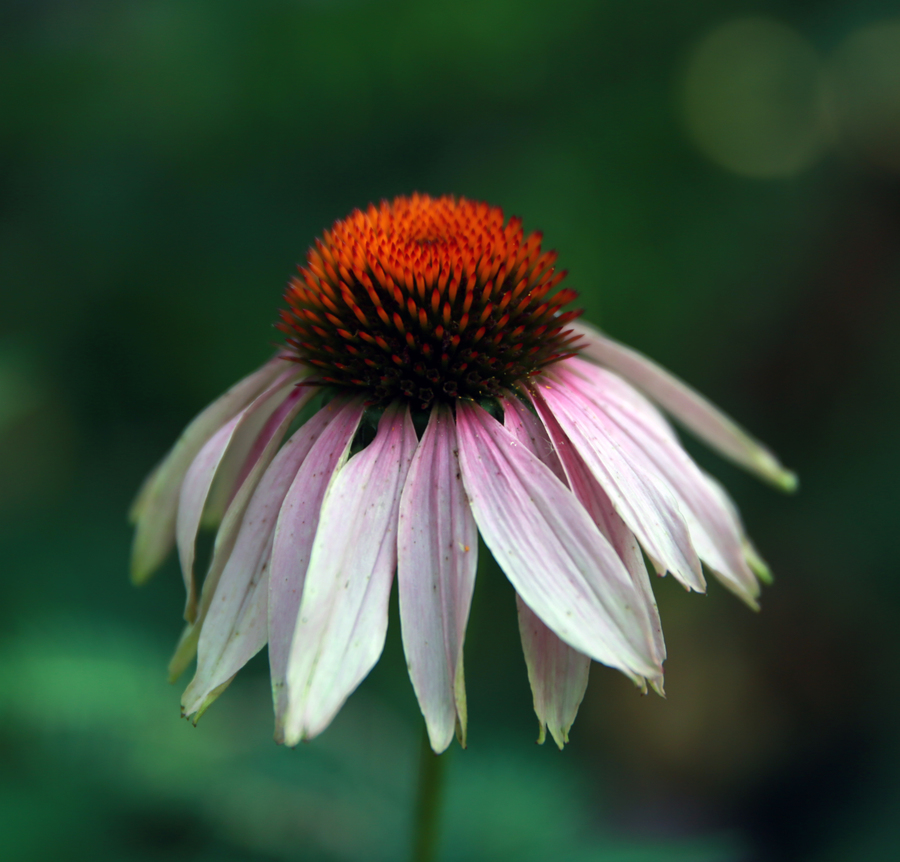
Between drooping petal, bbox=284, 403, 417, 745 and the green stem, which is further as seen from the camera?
the green stem

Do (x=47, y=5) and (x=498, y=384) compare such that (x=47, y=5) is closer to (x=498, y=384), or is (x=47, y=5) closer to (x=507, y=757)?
(x=498, y=384)

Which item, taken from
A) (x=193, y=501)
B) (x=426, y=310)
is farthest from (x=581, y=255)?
(x=193, y=501)

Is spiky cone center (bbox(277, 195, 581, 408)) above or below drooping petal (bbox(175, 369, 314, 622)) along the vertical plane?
above

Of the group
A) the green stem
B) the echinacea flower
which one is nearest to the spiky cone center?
the echinacea flower

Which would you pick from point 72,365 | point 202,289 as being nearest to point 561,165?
point 202,289

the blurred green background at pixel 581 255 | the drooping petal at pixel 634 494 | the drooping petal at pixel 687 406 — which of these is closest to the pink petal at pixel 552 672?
the drooping petal at pixel 634 494

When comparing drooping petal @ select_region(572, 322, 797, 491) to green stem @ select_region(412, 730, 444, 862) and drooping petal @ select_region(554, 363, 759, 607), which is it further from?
green stem @ select_region(412, 730, 444, 862)

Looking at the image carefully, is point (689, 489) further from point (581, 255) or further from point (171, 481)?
point (581, 255)

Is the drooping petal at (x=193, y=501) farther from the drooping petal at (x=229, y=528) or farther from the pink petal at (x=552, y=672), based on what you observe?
the pink petal at (x=552, y=672)

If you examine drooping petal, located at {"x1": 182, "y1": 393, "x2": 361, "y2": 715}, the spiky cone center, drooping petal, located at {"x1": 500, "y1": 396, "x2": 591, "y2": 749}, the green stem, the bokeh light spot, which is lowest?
the green stem
